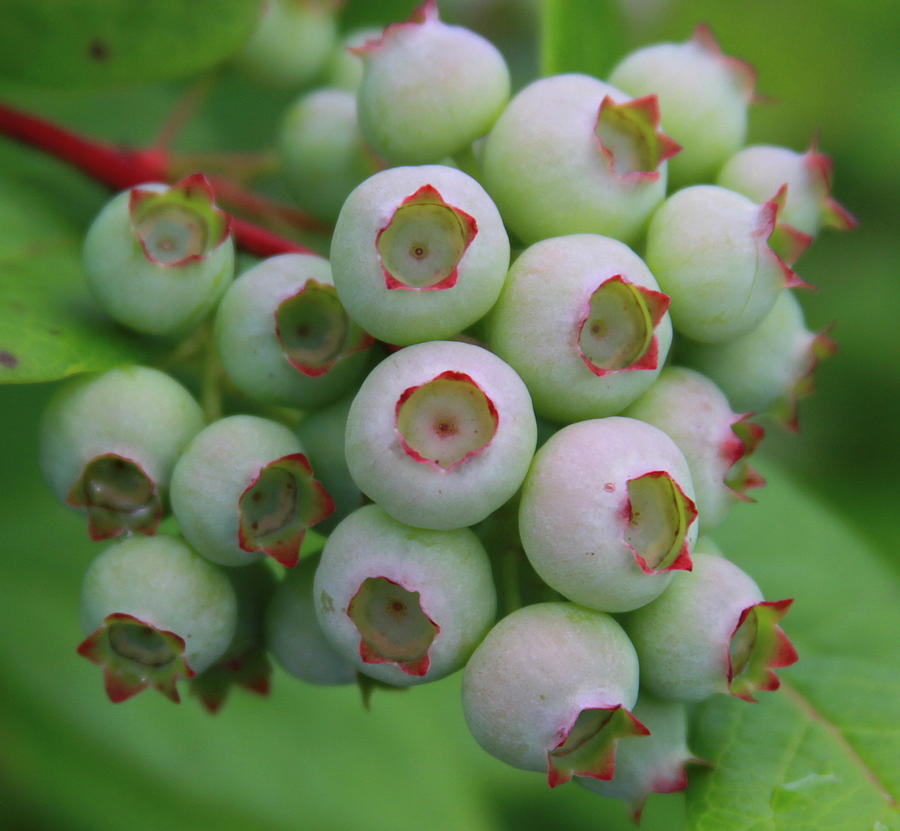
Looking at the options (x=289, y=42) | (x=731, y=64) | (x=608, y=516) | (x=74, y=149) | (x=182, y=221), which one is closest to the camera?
(x=608, y=516)

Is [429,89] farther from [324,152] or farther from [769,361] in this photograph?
[769,361]

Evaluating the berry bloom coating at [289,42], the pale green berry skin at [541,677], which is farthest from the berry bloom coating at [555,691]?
the berry bloom coating at [289,42]

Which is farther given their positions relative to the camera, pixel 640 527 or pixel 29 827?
pixel 29 827

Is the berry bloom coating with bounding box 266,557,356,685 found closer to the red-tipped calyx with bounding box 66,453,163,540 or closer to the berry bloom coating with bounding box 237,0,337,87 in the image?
the red-tipped calyx with bounding box 66,453,163,540

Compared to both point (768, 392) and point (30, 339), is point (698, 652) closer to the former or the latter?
point (768, 392)

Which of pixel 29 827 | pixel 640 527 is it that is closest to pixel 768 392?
pixel 640 527

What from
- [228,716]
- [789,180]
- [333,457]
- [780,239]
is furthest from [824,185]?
[228,716]

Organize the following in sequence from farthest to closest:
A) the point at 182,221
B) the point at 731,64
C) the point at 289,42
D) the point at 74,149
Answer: the point at 289,42 → the point at 74,149 → the point at 731,64 → the point at 182,221
